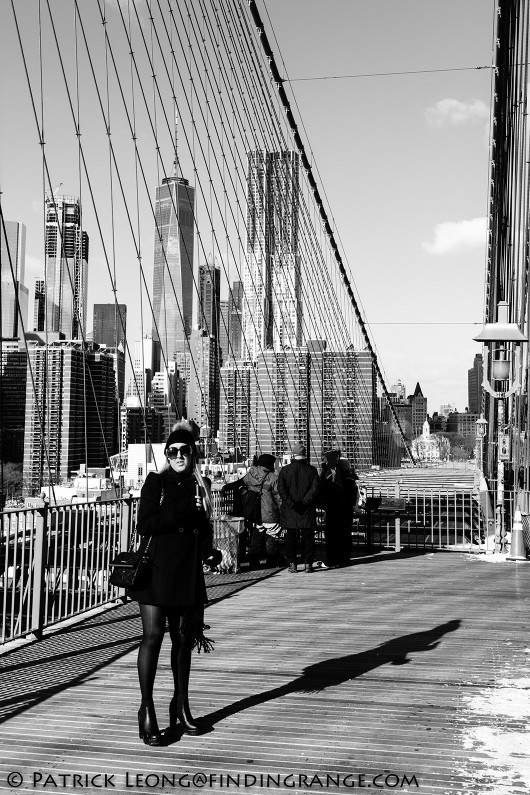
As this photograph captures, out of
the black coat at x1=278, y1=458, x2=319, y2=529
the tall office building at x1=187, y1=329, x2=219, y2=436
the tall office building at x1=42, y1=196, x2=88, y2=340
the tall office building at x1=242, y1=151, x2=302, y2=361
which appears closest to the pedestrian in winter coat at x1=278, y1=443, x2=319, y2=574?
the black coat at x1=278, y1=458, x2=319, y2=529

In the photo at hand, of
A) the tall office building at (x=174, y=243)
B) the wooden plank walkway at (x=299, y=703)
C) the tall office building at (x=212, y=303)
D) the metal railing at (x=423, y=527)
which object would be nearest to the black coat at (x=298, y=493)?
the wooden plank walkway at (x=299, y=703)

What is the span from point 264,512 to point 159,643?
5504mm

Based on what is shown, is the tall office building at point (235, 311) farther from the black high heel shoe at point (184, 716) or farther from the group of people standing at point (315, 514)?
the black high heel shoe at point (184, 716)

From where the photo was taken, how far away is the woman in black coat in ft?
11.8

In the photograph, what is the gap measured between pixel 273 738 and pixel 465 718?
3.11ft

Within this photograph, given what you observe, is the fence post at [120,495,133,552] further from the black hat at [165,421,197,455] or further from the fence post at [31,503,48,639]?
the black hat at [165,421,197,455]

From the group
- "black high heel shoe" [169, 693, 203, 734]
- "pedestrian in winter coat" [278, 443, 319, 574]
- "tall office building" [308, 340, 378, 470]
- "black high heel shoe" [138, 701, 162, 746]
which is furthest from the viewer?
"tall office building" [308, 340, 378, 470]

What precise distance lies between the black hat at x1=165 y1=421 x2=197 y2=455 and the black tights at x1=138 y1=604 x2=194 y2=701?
70 centimetres

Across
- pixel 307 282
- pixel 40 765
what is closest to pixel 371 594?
pixel 40 765

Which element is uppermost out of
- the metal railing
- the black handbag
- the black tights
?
the black handbag

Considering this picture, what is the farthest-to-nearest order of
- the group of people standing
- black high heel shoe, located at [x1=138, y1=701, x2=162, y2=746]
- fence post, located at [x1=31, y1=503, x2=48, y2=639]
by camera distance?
the group of people standing, fence post, located at [x1=31, y1=503, x2=48, y2=639], black high heel shoe, located at [x1=138, y1=701, x2=162, y2=746]

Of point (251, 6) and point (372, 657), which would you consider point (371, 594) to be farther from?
point (251, 6)

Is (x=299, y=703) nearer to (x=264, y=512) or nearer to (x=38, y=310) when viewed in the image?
(x=264, y=512)

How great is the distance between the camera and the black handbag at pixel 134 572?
355 centimetres
